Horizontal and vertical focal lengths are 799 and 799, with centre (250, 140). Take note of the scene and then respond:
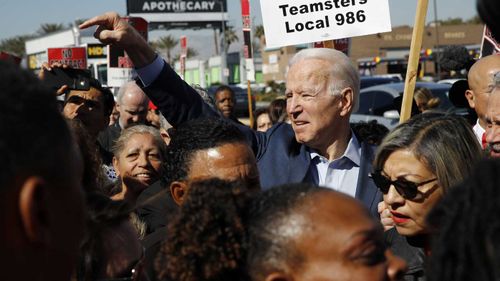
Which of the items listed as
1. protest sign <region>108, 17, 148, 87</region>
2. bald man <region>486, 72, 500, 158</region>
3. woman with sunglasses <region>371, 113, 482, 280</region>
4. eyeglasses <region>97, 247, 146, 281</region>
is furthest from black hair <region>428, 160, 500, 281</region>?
protest sign <region>108, 17, 148, 87</region>

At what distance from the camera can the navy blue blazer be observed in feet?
13.8

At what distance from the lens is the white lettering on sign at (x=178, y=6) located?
69625 mm

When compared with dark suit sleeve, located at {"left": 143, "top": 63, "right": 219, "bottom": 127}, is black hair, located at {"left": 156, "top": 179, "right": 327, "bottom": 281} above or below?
below

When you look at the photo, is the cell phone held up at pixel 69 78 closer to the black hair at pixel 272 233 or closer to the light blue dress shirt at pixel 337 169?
the light blue dress shirt at pixel 337 169

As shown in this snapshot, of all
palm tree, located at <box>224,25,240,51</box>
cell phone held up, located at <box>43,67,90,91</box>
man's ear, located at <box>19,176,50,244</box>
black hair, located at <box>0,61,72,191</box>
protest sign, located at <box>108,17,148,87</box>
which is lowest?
man's ear, located at <box>19,176,50,244</box>

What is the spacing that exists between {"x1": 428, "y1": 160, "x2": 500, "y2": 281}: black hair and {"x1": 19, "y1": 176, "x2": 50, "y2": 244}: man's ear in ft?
2.47

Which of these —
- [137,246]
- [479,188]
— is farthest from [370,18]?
[479,188]

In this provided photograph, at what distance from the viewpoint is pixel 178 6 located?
71688 mm

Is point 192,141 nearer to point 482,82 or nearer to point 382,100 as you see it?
point 482,82

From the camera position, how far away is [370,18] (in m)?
5.13

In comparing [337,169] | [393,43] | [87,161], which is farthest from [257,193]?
[393,43]

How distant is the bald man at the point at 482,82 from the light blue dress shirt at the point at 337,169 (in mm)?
1037

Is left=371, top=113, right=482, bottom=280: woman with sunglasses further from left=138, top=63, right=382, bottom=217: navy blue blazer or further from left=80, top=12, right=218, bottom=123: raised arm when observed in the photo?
left=80, top=12, right=218, bottom=123: raised arm

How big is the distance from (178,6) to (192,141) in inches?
2737
